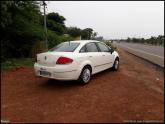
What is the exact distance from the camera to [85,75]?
24.0ft

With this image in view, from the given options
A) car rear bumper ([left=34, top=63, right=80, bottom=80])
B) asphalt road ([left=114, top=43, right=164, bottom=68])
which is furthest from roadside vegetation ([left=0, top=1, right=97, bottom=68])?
asphalt road ([left=114, top=43, right=164, bottom=68])

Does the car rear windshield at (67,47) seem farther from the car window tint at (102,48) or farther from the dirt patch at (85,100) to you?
the car window tint at (102,48)

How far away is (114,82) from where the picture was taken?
7676mm

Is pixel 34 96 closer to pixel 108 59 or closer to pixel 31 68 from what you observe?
pixel 108 59

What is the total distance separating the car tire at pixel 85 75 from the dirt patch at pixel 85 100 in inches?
8.0

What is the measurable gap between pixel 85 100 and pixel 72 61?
140 cm

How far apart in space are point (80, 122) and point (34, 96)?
7.49 ft

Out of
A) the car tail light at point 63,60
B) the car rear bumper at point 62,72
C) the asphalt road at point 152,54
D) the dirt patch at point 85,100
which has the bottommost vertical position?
the dirt patch at point 85,100

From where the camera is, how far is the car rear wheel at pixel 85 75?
7160 millimetres

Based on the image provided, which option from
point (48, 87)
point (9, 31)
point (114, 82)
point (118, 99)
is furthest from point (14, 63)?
point (118, 99)

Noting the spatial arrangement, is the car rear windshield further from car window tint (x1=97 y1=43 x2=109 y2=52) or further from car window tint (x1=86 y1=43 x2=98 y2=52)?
car window tint (x1=97 y1=43 x2=109 y2=52)

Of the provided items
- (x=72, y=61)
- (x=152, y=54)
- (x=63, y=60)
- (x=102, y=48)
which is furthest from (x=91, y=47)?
(x=152, y=54)

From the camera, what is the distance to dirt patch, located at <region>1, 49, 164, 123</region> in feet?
16.0

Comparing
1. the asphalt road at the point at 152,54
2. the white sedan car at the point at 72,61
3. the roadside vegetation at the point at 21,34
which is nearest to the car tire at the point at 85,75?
the white sedan car at the point at 72,61
